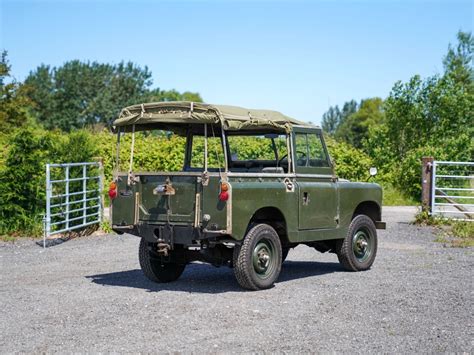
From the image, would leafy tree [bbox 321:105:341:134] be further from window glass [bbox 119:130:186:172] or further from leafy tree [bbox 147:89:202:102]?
window glass [bbox 119:130:186:172]

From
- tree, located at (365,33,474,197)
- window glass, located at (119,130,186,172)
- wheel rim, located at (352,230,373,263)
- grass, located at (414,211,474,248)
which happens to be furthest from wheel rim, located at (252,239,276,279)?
tree, located at (365,33,474,197)

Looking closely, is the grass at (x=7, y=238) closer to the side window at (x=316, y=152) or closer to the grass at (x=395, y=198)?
the side window at (x=316, y=152)

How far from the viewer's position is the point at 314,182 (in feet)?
39.0

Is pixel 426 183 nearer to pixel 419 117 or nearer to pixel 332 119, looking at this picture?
pixel 419 117

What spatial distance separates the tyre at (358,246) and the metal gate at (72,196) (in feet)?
22.7

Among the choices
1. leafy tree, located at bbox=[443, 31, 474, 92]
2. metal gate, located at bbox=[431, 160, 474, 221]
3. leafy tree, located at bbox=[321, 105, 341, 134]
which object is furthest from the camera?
leafy tree, located at bbox=[321, 105, 341, 134]

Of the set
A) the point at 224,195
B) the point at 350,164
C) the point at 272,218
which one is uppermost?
the point at 350,164

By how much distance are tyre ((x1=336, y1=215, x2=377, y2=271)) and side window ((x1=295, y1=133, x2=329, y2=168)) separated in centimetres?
123

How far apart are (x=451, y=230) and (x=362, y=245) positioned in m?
7.27

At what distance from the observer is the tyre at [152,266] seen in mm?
11578

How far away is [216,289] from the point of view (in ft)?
36.3

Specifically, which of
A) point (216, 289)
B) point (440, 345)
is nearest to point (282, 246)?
point (216, 289)

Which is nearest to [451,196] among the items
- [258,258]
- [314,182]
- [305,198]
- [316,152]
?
[316,152]

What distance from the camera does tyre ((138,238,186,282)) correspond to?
11578 millimetres
